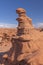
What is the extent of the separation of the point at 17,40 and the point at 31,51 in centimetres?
226

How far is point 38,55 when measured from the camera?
1299cm

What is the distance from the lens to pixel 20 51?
16.2 meters

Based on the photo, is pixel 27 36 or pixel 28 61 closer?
pixel 28 61

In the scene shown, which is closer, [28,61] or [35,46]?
[28,61]

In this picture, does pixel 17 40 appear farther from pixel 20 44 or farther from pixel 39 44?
pixel 39 44

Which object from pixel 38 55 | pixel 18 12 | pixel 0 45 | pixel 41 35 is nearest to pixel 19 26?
pixel 18 12

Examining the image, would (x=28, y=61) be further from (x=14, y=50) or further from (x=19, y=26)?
(x=19, y=26)

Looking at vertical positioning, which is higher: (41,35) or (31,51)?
(41,35)

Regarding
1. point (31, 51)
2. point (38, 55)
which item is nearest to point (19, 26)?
point (31, 51)

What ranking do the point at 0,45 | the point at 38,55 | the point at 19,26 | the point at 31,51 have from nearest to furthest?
the point at 38,55, the point at 31,51, the point at 19,26, the point at 0,45

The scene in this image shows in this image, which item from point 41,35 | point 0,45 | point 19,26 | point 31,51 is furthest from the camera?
point 0,45

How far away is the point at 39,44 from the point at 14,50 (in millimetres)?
2718

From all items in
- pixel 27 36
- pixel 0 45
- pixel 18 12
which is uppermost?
pixel 18 12

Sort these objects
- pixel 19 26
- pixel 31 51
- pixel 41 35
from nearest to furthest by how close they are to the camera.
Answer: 1. pixel 31 51
2. pixel 41 35
3. pixel 19 26
